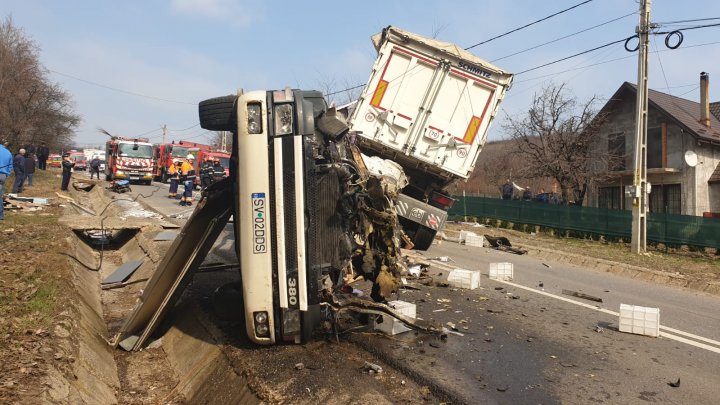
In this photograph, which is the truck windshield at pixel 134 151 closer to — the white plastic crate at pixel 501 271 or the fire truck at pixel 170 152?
the fire truck at pixel 170 152

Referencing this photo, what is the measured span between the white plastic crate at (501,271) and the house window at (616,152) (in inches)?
684

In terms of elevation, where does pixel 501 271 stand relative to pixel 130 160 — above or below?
below

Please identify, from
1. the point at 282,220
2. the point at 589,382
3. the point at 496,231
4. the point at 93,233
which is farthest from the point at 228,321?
the point at 496,231

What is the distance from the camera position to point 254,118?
3691 mm

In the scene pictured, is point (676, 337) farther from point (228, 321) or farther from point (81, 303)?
point (81, 303)

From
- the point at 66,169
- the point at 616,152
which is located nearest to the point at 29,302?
the point at 66,169

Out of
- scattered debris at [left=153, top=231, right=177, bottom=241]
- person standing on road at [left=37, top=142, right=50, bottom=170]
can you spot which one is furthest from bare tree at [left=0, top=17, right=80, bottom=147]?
scattered debris at [left=153, top=231, right=177, bottom=241]

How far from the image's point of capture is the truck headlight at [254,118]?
145 inches

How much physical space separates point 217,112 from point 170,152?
29.9 metres

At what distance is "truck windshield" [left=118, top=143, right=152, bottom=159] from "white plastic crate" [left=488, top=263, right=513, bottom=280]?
24.6 meters

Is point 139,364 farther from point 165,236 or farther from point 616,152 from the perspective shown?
point 616,152

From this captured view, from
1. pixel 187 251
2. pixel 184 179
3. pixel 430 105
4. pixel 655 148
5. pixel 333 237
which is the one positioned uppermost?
pixel 655 148

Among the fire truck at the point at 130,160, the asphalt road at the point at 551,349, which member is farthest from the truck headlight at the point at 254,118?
the fire truck at the point at 130,160

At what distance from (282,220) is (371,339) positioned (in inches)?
59.6
